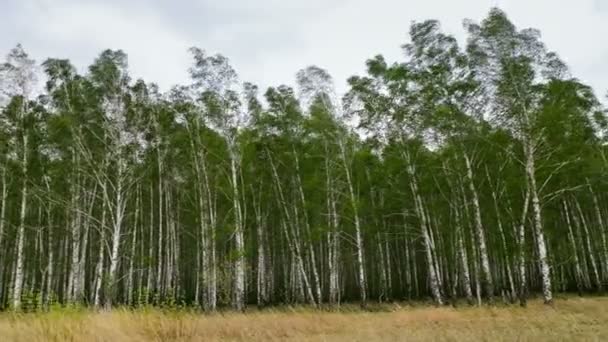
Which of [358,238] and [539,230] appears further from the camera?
[358,238]

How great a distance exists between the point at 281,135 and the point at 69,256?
18024 mm

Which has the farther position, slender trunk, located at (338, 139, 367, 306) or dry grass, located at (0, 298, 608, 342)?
slender trunk, located at (338, 139, 367, 306)

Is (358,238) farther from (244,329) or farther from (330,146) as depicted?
(244,329)

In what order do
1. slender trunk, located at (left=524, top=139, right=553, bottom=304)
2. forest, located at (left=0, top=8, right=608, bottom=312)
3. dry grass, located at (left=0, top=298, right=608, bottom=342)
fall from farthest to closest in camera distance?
forest, located at (left=0, top=8, right=608, bottom=312) < slender trunk, located at (left=524, top=139, right=553, bottom=304) < dry grass, located at (left=0, top=298, right=608, bottom=342)

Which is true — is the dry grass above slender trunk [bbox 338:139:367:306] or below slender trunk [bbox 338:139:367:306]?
below

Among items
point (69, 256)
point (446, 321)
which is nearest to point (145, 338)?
point (446, 321)

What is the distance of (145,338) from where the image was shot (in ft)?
21.5

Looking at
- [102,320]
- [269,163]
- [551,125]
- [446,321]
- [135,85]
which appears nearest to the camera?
[102,320]

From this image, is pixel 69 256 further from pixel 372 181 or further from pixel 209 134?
pixel 372 181

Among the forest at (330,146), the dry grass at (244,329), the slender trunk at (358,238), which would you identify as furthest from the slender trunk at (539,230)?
the slender trunk at (358,238)

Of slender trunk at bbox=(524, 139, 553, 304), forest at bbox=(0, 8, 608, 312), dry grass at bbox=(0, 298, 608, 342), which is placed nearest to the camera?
dry grass at bbox=(0, 298, 608, 342)

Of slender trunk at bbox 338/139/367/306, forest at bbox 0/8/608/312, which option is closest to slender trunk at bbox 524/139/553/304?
forest at bbox 0/8/608/312

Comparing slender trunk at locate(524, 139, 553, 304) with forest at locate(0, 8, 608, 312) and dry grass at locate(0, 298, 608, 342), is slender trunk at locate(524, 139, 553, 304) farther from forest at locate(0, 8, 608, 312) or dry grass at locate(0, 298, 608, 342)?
dry grass at locate(0, 298, 608, 342)

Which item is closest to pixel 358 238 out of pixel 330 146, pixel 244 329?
pixel 330 146
